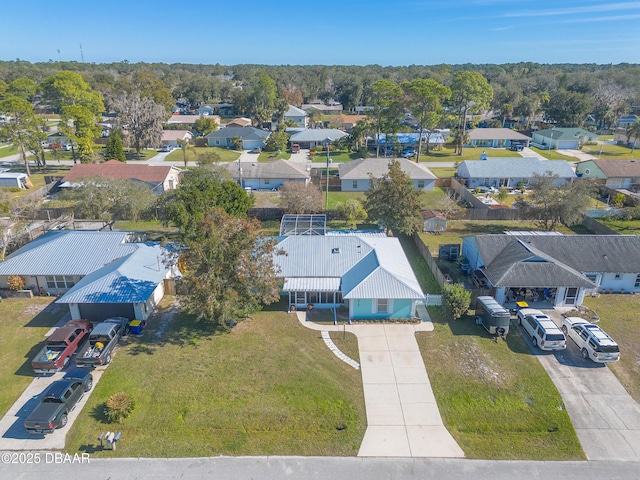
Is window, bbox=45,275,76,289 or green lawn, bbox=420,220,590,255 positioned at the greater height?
window, bbox=45,275,76,289

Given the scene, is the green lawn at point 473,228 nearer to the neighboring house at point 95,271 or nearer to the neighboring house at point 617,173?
the neighboring house at point 617,173

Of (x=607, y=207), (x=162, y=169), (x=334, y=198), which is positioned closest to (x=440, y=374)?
(x=334, y=198)

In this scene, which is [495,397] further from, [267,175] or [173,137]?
[173,137]

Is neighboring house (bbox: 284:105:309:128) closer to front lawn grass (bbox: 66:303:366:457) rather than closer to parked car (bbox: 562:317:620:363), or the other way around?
front lawn grass (bbox: 66:303:366:457)

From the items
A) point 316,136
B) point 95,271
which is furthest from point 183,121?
point 95,271

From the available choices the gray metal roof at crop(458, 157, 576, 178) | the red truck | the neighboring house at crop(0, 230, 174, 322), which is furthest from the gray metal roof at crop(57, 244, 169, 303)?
the gray metal roof at crop(458, 157, 576, 178)

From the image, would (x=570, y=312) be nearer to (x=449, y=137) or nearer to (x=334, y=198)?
(x=334, y=198)
